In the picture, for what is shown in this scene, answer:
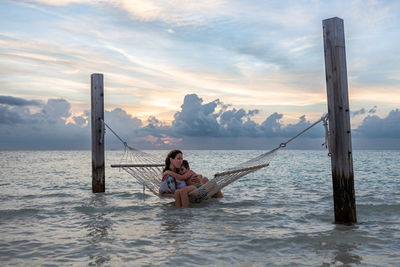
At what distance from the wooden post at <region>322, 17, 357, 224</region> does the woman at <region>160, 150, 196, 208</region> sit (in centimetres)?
277

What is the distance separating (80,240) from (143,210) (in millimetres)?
2306

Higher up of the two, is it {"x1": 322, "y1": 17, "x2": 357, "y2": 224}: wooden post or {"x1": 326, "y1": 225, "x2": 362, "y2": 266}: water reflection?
{"x1": 322, "y1": 17, "x2": 357, "y2": 224}: wooden post

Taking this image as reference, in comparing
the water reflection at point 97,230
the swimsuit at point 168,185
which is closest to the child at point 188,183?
the swimsuit at point 168,185

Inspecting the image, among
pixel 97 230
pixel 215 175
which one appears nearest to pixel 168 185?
pixel 215 175

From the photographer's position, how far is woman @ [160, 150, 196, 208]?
6223 mm

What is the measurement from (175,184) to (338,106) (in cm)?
334

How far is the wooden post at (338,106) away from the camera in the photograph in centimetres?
420

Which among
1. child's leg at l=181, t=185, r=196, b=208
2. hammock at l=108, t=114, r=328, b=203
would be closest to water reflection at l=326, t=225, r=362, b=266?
hammock at l=108, t=114, r=328, b=203

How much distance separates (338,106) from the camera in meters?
4.20

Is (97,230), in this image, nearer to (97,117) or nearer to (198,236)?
(198,236)

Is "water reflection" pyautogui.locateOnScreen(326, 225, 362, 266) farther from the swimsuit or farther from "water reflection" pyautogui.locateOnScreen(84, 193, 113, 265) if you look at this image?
the swimsuit

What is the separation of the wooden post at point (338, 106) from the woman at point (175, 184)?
277cm

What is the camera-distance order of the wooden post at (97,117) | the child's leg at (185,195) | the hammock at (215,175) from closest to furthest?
the hammock at (215,175)
the child's leg at (185,195)
the wooden post at (97,117)

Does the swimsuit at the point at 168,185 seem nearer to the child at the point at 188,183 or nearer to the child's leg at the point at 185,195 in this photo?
the child at the point at 188,183
